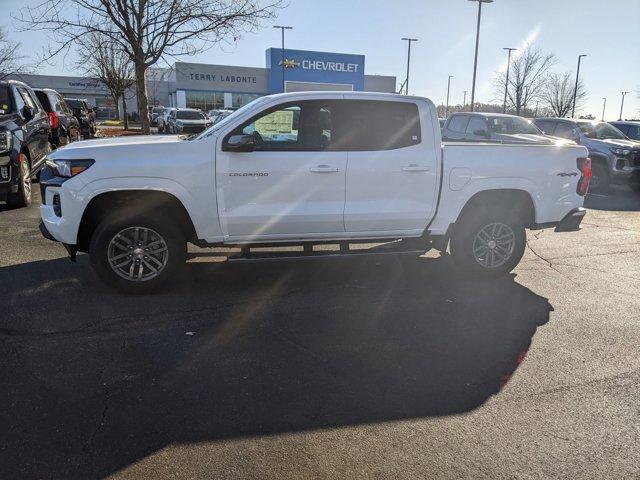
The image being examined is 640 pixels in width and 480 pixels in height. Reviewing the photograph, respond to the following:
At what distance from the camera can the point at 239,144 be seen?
16.5 feet

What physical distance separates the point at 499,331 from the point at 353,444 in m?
2.19

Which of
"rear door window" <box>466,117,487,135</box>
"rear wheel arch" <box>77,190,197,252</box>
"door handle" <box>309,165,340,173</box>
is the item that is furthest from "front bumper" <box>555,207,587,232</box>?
"rear door window" <box>466,117,487,135</box>

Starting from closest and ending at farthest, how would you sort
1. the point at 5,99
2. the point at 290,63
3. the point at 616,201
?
the point at 5,99, the point at 616,201, the point at 290,63

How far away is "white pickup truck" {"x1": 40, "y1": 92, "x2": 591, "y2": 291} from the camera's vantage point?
501 centimetres

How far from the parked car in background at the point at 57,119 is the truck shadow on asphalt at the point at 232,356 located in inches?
316

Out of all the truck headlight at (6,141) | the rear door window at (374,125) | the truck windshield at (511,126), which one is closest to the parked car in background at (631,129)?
the truck windshield at (511,126)

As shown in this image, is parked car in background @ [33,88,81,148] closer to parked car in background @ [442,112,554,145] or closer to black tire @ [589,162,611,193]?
parked car in background @ [442,112,554,145]

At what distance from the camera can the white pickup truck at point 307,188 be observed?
16.4ft

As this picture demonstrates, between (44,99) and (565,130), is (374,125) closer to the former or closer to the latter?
(44,99)

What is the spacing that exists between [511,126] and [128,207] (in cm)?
1080

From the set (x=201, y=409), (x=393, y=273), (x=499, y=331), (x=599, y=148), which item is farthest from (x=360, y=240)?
(x=599, y=148)

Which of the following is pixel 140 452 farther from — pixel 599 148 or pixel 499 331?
pixel 599 148

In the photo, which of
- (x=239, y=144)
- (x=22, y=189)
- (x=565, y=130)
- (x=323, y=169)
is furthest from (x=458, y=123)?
(x=22, y=189)

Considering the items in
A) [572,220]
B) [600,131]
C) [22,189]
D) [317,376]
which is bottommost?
[317,376]
